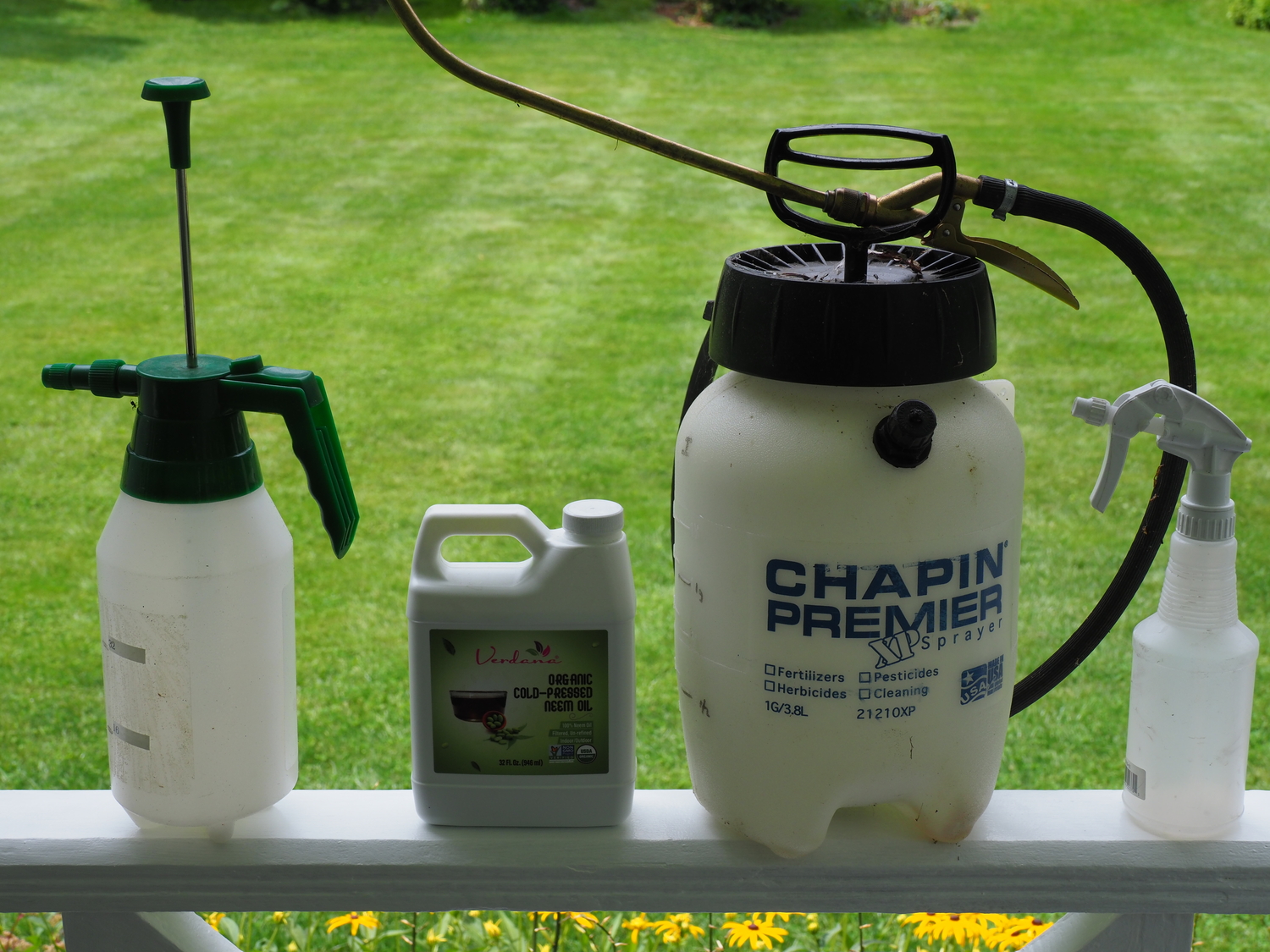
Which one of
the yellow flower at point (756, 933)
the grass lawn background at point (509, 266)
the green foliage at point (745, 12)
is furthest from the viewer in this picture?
the green foliage at point (745, 12)

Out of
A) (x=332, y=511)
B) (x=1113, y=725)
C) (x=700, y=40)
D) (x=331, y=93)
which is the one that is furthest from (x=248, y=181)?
(x=332, y=511)

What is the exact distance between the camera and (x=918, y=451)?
2.39 feet

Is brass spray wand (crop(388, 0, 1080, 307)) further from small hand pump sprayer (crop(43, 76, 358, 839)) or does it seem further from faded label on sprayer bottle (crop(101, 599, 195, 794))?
faded label on sprayer bottle (crop(101, 599, 195, 794))

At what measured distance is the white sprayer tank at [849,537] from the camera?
74 cm

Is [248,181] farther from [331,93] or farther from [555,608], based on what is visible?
[555,608]

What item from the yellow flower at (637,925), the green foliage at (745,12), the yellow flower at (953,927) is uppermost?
the green foliage at (745,12)

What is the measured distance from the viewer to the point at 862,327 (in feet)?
2.40

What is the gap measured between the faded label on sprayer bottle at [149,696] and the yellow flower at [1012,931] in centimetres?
98

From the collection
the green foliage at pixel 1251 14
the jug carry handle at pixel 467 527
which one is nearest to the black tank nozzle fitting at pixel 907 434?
the jug carry handle at pixel 467 527

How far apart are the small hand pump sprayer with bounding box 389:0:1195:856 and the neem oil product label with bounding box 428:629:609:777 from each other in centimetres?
6

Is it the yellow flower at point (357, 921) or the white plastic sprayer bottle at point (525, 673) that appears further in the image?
the yellow flower at point (357, 921)

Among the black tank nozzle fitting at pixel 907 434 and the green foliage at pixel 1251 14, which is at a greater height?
the green foliage at pixel 1251 14

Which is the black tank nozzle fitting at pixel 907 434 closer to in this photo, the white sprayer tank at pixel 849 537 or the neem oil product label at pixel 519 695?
the white sprayer tank at pixel 849 537

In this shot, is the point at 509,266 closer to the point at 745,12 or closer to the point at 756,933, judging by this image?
the point at 756,933
